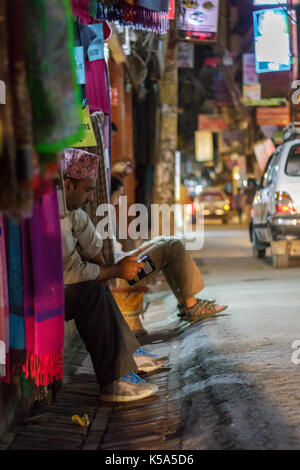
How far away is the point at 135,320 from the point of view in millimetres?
6141

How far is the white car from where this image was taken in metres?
9.70

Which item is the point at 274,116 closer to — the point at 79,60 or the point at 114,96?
the point at 114,96

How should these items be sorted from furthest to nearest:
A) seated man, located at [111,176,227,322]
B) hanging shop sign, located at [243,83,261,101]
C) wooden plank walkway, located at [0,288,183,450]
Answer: hanging shop sign, located at [243,83,261,101] → seated man, located at [111,176,227,322] → wooden plank walkway, located at [0,288,183,450]

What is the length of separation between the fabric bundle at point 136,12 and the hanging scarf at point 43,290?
1.92 metres

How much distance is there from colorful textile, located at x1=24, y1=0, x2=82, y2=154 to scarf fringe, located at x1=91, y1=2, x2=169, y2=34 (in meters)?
2.79

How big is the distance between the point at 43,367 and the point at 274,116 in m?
19.8

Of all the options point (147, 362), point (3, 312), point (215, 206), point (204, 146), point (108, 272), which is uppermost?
point (3, 312)

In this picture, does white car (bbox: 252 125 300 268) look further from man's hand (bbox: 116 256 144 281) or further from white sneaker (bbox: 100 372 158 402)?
white sneaker (bbox: 100 372 158 402)

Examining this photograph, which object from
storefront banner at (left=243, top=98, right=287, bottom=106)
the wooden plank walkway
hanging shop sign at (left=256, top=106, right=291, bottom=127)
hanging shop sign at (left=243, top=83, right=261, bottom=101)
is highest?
hanging shop sign at (left=243, top=83, right=261, bottom=101)

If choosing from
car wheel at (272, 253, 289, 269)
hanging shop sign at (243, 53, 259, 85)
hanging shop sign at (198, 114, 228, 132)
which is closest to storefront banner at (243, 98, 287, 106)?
hanging shop sign at (243, 53, 259, 85)

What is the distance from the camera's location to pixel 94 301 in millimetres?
3852

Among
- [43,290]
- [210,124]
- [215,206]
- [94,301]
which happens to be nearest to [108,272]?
[94,301]

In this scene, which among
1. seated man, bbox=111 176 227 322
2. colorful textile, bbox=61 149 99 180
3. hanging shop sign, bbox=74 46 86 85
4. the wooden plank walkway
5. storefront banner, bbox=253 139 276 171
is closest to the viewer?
the wooden plank walkway

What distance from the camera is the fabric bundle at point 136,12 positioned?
4.73 meters
